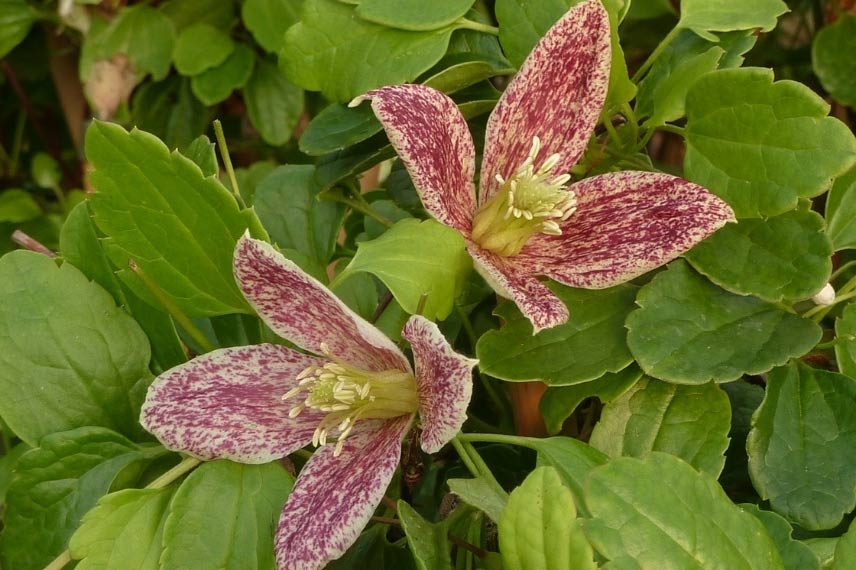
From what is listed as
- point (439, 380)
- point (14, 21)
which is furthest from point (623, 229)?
point (14, 21)

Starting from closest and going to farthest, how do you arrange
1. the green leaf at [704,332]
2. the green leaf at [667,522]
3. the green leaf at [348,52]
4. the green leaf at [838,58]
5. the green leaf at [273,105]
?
1. the green leaf at [667,522]
2. the green leaf at [704,332]
3. the green leaf at [348,52]
4. the green leaf at [838,58]
5. the green leaf at [273,105]

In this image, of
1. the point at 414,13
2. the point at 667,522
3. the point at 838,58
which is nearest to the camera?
→ the point at 667,522

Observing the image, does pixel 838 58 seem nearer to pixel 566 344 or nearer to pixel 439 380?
pixel 566 344

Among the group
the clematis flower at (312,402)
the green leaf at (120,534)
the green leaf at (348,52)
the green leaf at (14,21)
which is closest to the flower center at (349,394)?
the clematis flower at (312,402)

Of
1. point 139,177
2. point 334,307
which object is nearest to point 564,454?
point 334,307

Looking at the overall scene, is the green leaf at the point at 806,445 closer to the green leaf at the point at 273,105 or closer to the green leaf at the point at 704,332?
the green leaf at the point at 704,332
